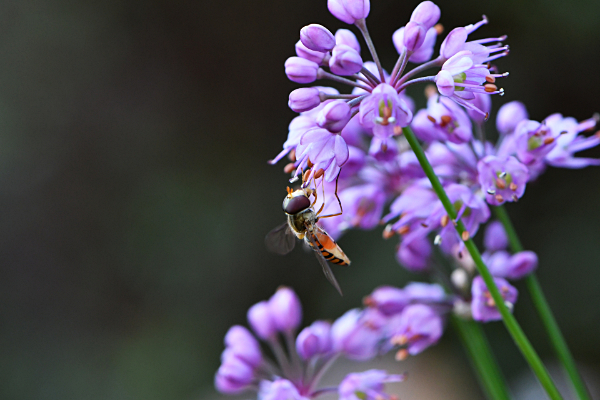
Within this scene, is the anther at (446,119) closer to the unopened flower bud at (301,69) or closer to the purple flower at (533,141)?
the purple flower at (533,141)

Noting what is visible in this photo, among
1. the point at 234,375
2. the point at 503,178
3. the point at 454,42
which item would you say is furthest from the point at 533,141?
the point at 234,375

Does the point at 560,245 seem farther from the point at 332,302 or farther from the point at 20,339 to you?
the point at 20,339

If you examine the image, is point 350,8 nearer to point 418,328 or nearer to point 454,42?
point 454,42

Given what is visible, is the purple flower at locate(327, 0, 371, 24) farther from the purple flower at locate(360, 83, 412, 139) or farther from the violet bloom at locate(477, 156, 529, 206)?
the violet bloom at locate(477, 156, 529, 206)

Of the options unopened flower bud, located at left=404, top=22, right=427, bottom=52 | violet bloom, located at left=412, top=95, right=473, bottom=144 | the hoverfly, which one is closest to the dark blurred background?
the hoverfly

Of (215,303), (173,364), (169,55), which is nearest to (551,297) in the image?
(215,303)

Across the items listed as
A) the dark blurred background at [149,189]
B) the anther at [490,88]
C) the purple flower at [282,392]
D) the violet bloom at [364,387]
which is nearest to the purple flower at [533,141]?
the anther at [490,88]

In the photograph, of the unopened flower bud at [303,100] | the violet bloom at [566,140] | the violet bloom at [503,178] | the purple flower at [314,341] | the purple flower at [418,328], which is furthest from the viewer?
the purple flower at [314,341]
